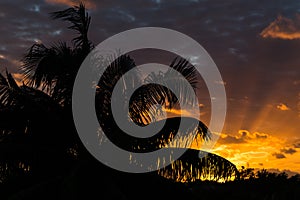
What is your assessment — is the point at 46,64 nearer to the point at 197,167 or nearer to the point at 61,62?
the point at 61,62

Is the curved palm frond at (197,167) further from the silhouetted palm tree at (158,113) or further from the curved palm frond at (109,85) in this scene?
the curved palm frond at (109,85)

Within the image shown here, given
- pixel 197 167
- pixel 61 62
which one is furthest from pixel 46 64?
pixel 197 167

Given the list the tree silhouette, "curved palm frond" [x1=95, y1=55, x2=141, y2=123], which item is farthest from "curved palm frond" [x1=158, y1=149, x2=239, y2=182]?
"curved palm frond" [x1=95, y1=55, x2=141, y2=123]

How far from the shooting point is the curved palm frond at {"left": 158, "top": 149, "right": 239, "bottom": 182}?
45.7ft

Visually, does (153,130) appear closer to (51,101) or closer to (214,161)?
(214,161)

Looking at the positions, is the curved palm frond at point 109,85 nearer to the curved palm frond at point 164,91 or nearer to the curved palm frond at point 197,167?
the curved palm frond at point 164,91

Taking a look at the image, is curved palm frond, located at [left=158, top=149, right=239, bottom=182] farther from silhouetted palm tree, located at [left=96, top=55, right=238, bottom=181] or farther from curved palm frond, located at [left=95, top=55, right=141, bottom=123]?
curved palm frond, located at [left=95, top=55, right=141, bottom=123]

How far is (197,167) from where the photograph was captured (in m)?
13.9

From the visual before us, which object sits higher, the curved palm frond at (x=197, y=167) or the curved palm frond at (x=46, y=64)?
the curved palm frond at (x=46, y=64)

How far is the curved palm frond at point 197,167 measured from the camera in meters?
13.9

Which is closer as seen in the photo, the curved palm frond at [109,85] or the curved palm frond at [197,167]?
the curved palm frond at [109,85]

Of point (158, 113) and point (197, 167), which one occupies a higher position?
point (158, 113)

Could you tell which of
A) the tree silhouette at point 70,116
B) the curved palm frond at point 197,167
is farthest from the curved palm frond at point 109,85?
the curved palm frond at point 197,167

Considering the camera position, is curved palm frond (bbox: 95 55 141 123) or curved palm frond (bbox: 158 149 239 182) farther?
curved palm frond (bbox: 158 149 239 182)
